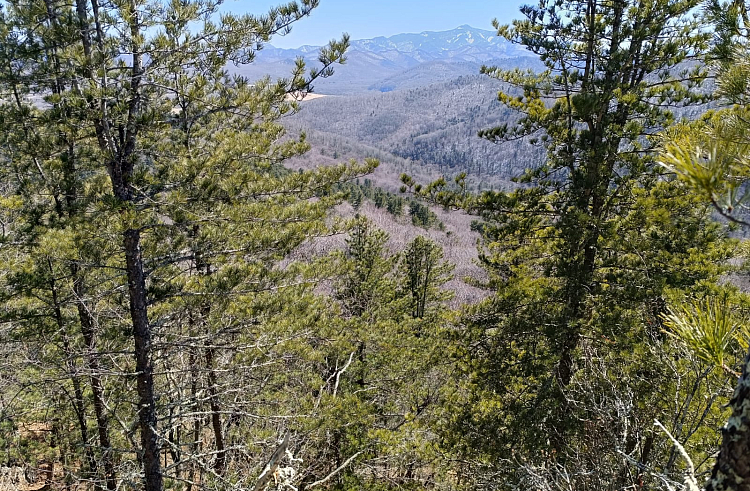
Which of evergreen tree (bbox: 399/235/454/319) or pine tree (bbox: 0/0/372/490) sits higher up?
pine tree (bbox: 0/0/372/490)

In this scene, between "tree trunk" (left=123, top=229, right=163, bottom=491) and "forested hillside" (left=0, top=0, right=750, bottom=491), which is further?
"tree trunk" (left=123, top=229, right=163, bottom=491)

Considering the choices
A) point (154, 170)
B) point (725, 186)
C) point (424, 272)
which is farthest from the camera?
point (424, 272)

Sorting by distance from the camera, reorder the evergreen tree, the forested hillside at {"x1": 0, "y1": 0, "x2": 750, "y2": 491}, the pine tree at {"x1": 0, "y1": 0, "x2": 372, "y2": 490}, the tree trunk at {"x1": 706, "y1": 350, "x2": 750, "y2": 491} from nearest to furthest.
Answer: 1. the tree trunk at {"x1": 706, "y1": 350, "x2": 750, "y2": 491}
2. the pine tree at {"x1": 0, "y1": 0, "x2": 372, "y2": 490}
3. the forested hillside at {"x1": 0, "y1": 0, "x2": 750, "y2": 491}
4. the evergreen tree

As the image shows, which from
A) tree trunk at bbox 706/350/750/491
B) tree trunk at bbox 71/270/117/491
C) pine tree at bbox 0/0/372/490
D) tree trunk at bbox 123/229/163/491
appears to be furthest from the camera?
tree trunk at bbox 71/270/117/491

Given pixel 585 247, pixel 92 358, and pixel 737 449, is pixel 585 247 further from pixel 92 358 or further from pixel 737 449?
pixel 92 358

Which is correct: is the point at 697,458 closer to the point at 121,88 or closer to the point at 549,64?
the point at 549,64

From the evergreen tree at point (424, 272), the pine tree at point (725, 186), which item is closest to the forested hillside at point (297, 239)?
the pine tree at point (725, 186)

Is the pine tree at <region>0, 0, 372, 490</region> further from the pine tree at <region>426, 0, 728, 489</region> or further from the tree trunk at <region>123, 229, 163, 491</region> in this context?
the pine tree at <region>426, 0, 728, 489</region>

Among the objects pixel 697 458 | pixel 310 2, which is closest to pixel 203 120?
pixel 310 2

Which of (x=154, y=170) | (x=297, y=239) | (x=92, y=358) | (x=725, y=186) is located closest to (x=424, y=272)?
(x=297, y=239)

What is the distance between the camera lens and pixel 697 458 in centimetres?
401

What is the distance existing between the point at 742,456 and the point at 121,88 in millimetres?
4577

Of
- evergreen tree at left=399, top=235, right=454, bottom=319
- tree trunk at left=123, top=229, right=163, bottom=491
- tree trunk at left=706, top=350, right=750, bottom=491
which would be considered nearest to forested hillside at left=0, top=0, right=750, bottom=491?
tree trunk at left=123, top=229, right=163, bottom=491

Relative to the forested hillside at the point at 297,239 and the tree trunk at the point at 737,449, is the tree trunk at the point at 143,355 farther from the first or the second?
the tree trunk at the point at 737,449
